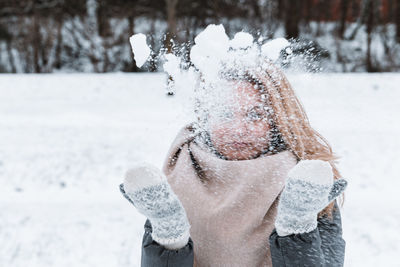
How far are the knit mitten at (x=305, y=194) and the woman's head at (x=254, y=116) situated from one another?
0.23 m

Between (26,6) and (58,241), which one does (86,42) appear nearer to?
(26,6)

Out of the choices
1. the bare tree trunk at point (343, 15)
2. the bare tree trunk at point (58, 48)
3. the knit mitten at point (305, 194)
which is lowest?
the bare tree trunk at point (58, 48)

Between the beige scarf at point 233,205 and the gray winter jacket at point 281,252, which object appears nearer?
the gray winter jacket at point 281,252

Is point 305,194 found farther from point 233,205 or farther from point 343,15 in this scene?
point 343,15

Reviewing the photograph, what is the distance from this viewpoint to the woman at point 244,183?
1.03 meters

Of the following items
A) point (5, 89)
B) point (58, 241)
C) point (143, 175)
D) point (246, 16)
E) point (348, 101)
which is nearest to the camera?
point (143, 175)

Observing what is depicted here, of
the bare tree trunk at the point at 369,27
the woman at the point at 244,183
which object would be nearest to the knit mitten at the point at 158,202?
the woman at the point at 244,183

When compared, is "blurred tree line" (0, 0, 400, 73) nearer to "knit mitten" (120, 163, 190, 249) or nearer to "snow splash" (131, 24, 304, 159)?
"snow splash" (131, 24, 304, 159)

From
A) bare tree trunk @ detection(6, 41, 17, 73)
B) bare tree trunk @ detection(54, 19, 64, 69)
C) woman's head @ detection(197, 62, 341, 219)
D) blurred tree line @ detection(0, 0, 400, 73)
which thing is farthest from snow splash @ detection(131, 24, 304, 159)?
bare tree trunk @ detection(6, 41, 17, 73)

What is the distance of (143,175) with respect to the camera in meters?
0.94

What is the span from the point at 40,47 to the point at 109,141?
5739 mm

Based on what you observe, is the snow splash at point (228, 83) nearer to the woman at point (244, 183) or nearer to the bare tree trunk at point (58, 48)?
the woman at point (244, 183)

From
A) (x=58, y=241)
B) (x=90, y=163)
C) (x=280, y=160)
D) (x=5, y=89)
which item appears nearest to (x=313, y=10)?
(x=5, y=89)

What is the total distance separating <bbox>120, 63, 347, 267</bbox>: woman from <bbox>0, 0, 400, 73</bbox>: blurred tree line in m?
8.59
